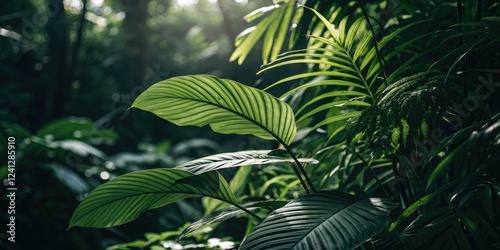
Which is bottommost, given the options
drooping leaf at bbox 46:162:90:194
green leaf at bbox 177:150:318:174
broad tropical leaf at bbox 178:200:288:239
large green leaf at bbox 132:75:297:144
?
drooping leaf at bbox 46:162:90:194

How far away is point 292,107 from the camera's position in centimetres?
156

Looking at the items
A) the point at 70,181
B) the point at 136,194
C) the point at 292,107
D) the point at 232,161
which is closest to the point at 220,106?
the point at 232,161

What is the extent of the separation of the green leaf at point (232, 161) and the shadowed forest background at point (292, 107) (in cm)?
8

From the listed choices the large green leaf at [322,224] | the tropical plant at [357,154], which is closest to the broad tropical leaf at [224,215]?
the tropical plant at [357,154]

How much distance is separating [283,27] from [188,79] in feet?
2.38

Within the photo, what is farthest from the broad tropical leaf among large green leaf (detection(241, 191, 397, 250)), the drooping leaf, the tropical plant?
the drooping leaf

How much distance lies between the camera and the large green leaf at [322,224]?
751mm

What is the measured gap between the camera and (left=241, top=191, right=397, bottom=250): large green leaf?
2.46ft

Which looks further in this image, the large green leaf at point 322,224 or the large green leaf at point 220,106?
the large green leaf at point 220,106

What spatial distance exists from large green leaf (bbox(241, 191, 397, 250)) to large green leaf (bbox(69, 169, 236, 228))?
0.70ft

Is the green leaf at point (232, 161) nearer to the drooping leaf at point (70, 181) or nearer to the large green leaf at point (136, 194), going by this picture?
the large green leaf at point (136, 194)

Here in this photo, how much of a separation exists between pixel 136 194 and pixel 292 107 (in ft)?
2.22

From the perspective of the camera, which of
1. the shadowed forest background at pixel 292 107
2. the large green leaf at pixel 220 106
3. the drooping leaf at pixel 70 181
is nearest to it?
the shadowed forest background at pixel 292 107

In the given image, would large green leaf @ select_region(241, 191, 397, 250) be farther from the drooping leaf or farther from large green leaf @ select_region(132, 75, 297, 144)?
the drooping leaf
